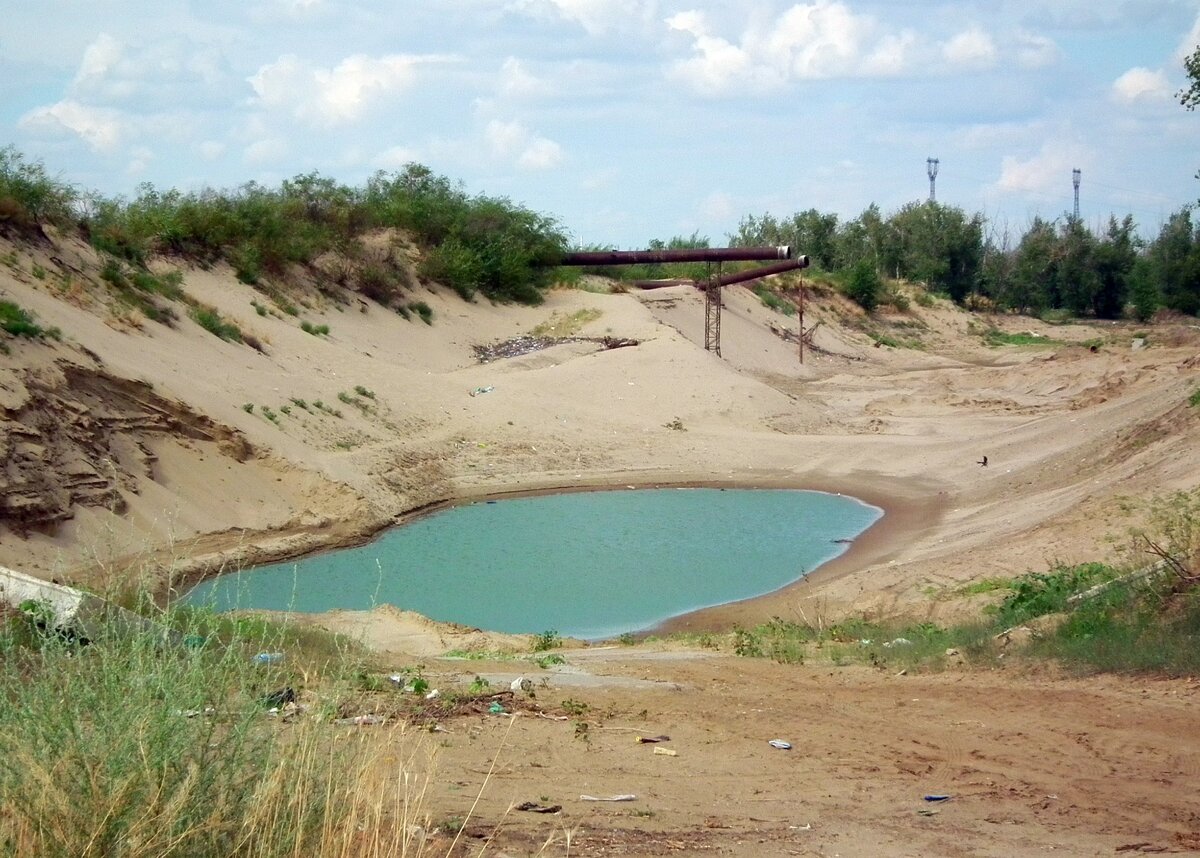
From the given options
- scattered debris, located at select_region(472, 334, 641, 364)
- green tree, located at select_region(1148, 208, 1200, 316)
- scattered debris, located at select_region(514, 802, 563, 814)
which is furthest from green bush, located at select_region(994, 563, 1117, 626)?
green tree, located at select_region(1148, 208, 1200, 316)

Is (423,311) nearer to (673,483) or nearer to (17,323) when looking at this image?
(673,483)

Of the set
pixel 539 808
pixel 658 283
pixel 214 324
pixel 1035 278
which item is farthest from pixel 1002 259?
pixel 539 808

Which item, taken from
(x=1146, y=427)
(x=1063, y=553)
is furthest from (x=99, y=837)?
(x=1146, y=427)

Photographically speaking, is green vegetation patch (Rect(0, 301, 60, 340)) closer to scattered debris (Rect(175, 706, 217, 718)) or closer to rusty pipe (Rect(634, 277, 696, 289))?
scattered debris (Rect(175, 706, 217, 718))

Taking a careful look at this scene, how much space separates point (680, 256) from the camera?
44.7 metres

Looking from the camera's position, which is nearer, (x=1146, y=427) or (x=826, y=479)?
(x=1146, y=427)

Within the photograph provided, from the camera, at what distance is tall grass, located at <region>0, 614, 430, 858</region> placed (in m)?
3.86

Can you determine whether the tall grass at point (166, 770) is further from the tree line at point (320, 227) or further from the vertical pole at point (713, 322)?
the vertical pole at point (713, 322)

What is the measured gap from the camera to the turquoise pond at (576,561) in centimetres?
1688

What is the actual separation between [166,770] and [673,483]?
932 inches

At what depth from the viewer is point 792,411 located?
35469 mm

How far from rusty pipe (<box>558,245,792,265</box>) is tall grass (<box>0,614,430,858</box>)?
37.7 metres

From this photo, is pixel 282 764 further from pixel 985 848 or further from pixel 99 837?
pixel 985 848

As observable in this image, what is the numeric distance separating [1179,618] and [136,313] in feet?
70.7
